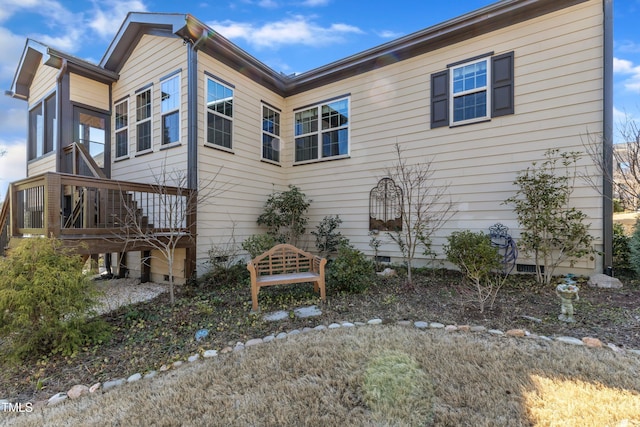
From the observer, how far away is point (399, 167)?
6938 millimetres

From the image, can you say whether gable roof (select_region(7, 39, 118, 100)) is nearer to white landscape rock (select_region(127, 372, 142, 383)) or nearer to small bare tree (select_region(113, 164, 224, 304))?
small bare tree (select_region(113, 164, 224, 304))

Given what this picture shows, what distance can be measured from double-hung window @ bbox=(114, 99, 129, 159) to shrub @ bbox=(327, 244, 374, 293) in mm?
6445

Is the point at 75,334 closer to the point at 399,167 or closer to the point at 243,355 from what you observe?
the point at 243,355

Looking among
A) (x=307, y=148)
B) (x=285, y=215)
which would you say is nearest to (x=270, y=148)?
(x=307, y=148)

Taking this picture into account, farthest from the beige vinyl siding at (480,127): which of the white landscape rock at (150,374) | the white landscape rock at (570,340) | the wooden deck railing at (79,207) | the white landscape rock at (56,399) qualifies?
the white landscape rock at (56,399)

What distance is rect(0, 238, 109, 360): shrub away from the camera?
2918 millimetres

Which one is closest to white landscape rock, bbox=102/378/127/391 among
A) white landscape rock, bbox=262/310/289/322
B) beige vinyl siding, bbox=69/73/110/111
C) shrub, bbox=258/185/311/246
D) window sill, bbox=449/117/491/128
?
white landscape rock, bbox=262/310/289/322

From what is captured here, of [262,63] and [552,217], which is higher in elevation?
[262,63]

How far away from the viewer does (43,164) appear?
8.23 meters

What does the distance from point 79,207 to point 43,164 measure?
13.1 feet

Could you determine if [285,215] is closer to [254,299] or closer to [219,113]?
[219,113]

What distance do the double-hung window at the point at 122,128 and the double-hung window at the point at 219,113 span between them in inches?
108

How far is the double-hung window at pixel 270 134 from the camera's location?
8.12 metres

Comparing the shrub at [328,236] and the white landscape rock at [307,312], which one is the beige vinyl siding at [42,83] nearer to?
the shrub at [328,236]
